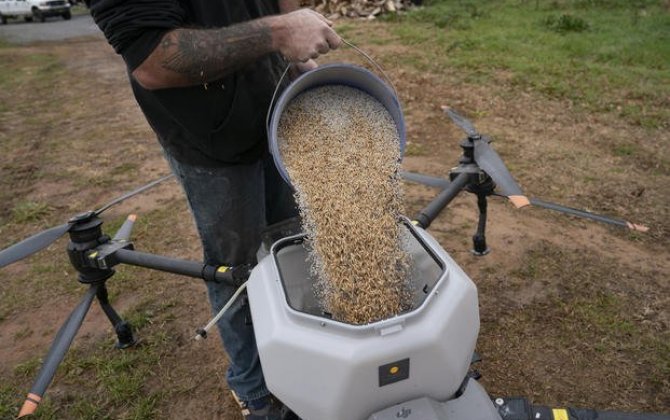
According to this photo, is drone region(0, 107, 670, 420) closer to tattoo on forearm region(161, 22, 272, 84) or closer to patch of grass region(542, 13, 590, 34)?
tattoo on forearm region(161, 22, 272, 84)

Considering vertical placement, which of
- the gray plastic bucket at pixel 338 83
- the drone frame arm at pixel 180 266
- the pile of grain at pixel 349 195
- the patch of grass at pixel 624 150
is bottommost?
the patch of grass at pixel 624 150

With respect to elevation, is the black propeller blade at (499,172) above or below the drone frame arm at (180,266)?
above

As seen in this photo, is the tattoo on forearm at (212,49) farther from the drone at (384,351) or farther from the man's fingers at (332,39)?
the drone at (384,351)

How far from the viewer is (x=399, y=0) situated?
10.5m

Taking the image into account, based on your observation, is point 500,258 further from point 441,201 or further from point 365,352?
point 365,352

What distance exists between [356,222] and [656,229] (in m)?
2.69

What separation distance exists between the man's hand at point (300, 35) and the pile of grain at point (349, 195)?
253mm

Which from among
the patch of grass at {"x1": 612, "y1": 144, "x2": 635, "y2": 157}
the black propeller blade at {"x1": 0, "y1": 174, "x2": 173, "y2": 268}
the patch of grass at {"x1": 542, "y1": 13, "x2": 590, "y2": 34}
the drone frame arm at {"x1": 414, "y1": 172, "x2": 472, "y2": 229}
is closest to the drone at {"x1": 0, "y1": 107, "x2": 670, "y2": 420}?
the drone frame arm at {"x1": 414, "y1": 172, "x2": 472, "y2": 229}

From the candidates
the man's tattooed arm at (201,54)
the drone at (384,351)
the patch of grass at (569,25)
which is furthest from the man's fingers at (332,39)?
the patch of grass at (569,25)

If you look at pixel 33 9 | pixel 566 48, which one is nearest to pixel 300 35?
pixel 566 48

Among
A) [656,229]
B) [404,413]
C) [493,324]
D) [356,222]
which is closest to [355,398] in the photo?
[404,413]

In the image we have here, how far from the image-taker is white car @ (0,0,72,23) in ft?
58.6

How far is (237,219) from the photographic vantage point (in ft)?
6.13

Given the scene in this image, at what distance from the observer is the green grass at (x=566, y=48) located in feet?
17.4
